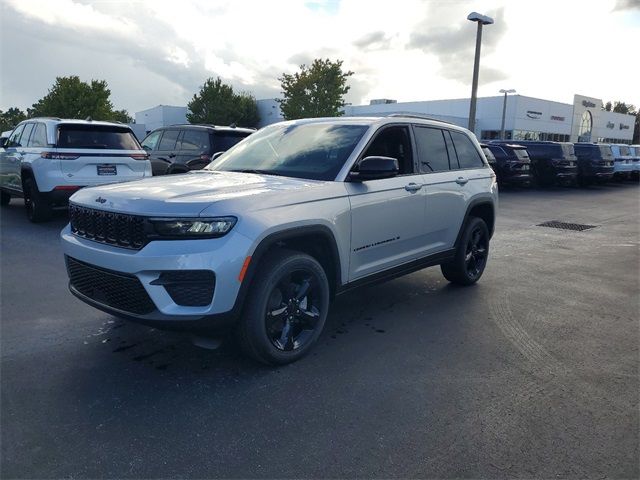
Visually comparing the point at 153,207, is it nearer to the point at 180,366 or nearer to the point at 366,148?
the point at 180,366

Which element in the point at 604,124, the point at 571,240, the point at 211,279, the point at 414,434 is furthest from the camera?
the point at 604,124

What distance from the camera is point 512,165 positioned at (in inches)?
725

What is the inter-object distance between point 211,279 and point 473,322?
2666mm

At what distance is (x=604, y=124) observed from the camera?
69.6m

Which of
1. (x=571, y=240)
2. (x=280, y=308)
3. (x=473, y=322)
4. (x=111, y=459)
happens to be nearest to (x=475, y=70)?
(x=571, y=240)

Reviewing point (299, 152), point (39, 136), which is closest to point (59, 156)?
point (39, 136)

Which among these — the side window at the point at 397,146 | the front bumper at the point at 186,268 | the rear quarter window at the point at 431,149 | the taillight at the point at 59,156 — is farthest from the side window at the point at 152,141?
the front bumper at the point at 186,268

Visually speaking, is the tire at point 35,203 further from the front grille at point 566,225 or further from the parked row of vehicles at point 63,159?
the front grille at point 566,225

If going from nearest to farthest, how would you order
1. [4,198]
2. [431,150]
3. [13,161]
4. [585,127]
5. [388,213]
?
[388,213] < [431,150] < [13,161] < [4,198] < [585,127]

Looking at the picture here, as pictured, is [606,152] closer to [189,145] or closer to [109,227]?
[189,145]

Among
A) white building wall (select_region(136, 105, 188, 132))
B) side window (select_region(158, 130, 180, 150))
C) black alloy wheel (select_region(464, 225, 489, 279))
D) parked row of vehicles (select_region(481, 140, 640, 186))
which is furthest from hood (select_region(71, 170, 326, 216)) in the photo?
white building wall (select_region(136, 105, 188, 132))

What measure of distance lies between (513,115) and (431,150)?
170 feet

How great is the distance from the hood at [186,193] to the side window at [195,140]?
658 cm

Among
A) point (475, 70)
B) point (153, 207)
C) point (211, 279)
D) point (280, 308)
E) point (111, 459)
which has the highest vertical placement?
point (475, 70)
